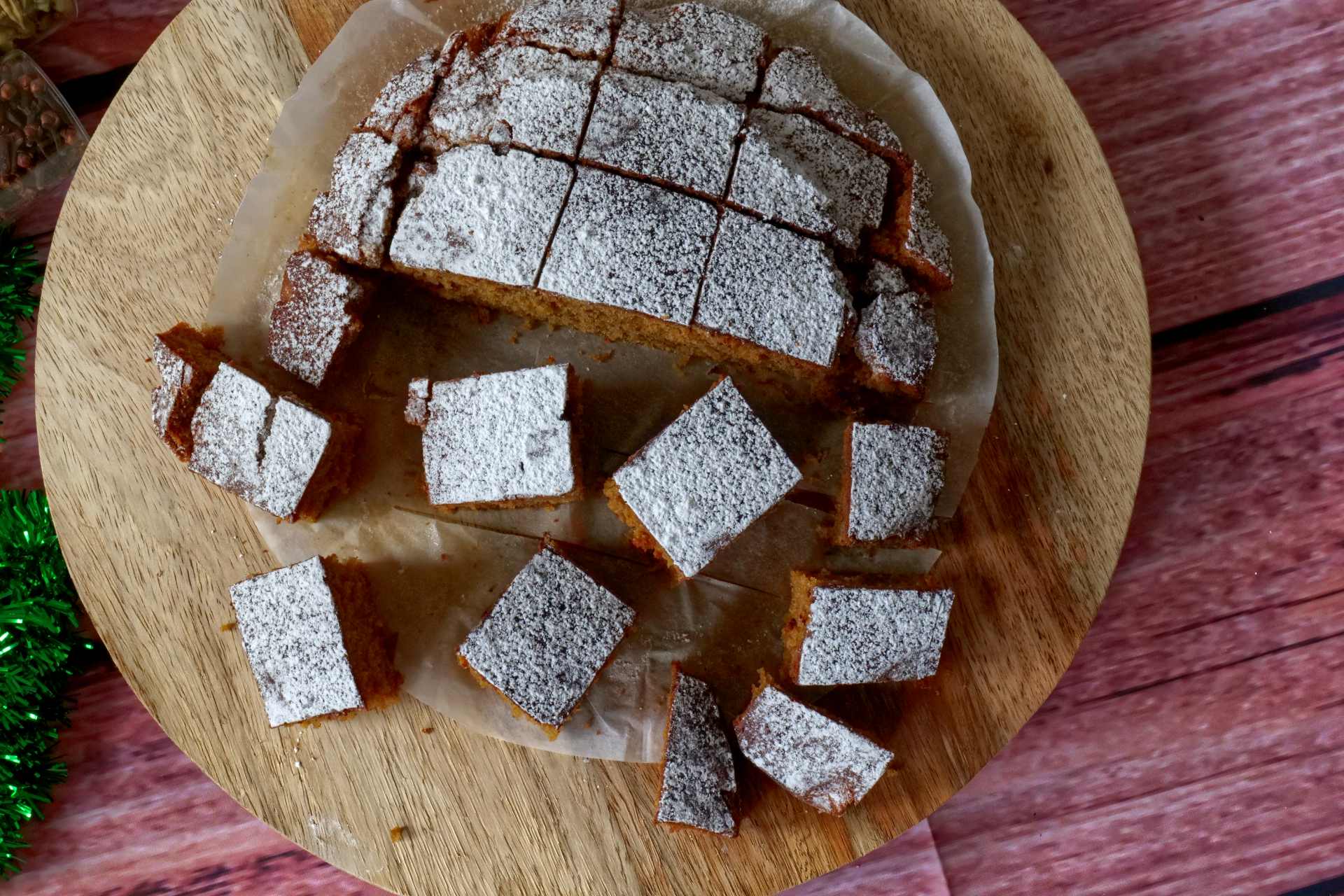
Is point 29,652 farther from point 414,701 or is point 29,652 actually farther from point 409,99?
Result: point 409,99

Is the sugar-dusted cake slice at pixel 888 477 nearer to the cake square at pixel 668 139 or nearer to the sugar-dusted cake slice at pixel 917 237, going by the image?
the sugar-dusted cake slice at pixel 917 237

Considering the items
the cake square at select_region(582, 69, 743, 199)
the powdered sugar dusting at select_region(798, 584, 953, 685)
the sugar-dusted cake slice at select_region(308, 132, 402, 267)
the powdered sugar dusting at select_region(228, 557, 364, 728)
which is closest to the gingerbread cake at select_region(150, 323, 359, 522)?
the powdered sugar dusting at select_region(228, 557, 364, 728)

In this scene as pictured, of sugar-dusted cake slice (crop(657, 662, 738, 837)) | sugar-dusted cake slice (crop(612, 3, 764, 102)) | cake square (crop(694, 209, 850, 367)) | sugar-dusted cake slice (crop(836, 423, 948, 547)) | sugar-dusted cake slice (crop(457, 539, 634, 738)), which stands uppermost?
sugar-dusted cake slice (crop(612, 3, 764, 102))

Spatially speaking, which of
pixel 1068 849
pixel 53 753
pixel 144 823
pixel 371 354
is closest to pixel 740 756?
pixel 1068 849

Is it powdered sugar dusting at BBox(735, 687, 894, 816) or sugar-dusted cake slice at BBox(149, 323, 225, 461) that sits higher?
sugar-dusted cake slice at BBox(149, 323, 225, 461)

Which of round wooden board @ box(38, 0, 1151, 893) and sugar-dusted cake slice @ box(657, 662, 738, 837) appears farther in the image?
round wooden board @ box(38, 0, 1151, 893)

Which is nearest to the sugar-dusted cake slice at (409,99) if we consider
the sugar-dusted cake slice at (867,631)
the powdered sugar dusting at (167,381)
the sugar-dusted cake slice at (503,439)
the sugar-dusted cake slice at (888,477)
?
the sugar-dusted cake slice at (503,439)

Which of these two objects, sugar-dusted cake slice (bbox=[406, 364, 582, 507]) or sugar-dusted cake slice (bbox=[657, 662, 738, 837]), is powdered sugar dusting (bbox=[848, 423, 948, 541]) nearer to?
sugar-dusted cake slice (bbox=[657, 662, 738, 837])
